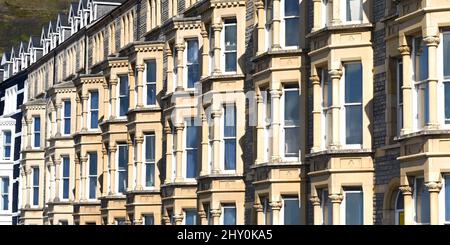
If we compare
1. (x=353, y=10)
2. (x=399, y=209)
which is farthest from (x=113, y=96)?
(x=399, y=209)

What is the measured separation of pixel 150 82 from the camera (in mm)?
49688

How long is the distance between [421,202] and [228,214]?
1296cm

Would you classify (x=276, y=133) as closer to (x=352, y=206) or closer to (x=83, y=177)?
(x=352, y=206)

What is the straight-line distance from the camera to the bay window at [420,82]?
87.5 feet

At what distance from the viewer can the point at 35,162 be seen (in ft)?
242

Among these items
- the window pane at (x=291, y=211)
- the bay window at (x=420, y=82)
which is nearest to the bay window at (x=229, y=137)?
the window pane at (x=291, y=211)

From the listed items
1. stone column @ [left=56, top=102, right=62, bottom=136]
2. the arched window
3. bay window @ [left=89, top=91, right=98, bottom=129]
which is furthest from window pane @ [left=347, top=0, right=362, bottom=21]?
stone column @ [left=56, top=102, right=62, bottom=136]

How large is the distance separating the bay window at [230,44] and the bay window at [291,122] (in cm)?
574

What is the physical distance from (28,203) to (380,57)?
47.2 meters

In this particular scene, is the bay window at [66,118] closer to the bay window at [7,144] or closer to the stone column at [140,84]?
the stone column at [140,84]

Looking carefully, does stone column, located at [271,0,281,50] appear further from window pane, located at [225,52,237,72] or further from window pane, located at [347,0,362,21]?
window pane, located at [225,52,237,72]

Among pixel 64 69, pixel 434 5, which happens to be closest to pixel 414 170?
pixel 434 5
